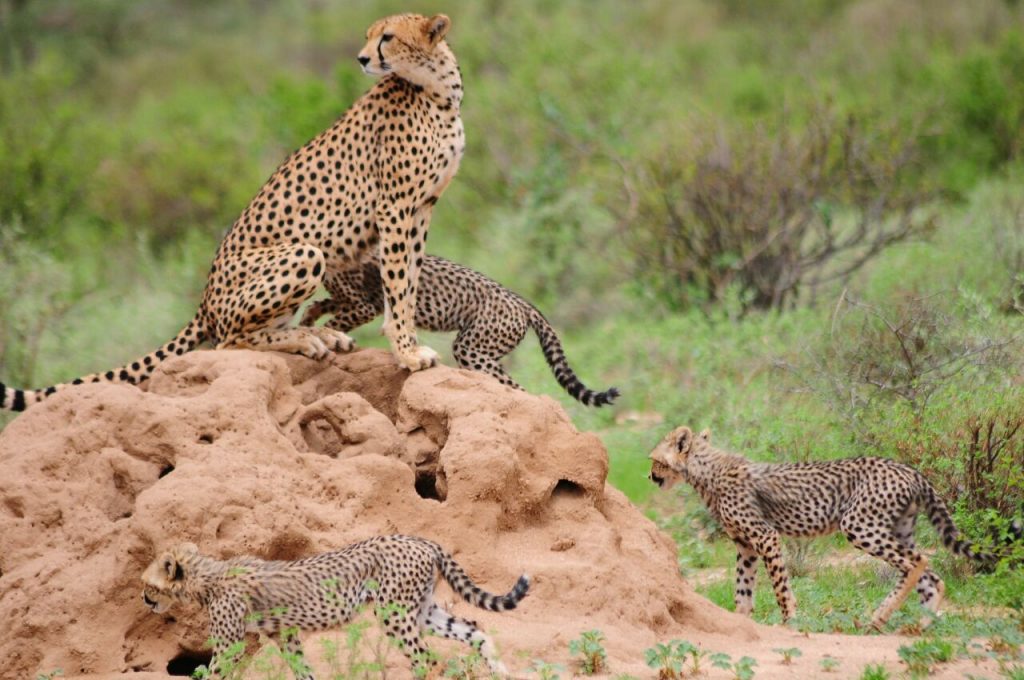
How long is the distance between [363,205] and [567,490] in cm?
183

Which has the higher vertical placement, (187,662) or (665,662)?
(187,662)

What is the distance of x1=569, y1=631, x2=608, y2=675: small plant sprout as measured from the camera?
6020mm

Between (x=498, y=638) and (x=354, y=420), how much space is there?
1.34 m

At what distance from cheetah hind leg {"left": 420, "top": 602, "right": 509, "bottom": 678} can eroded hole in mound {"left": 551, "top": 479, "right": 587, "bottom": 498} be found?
3.50 feet

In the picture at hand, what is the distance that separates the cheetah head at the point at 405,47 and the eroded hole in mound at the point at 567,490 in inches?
88.1

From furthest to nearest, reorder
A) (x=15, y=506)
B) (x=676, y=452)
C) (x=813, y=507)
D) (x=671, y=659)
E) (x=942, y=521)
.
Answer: (x=676, y=452) → (x=813, y=507) → (x=942, y=521) → (x=15, y=506) → (x=671, y=659)

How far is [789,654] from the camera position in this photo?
6.16 meters

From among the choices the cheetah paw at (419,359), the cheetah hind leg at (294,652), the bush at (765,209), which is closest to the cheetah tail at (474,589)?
the cheetah hind leg at (294,652)

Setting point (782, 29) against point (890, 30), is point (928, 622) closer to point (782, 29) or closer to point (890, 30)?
point (890, 30)

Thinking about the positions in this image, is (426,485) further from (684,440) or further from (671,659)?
(684,440)

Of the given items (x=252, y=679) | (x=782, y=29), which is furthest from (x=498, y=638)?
(x=782, y=29)

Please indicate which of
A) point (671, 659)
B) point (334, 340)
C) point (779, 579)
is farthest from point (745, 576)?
point (334, 340)

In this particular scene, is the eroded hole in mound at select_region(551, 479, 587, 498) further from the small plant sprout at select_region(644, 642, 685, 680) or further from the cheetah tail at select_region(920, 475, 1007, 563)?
the cheetah tail at select_region(920, 475, 1007, 563)

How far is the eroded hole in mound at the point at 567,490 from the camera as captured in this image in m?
7.06
